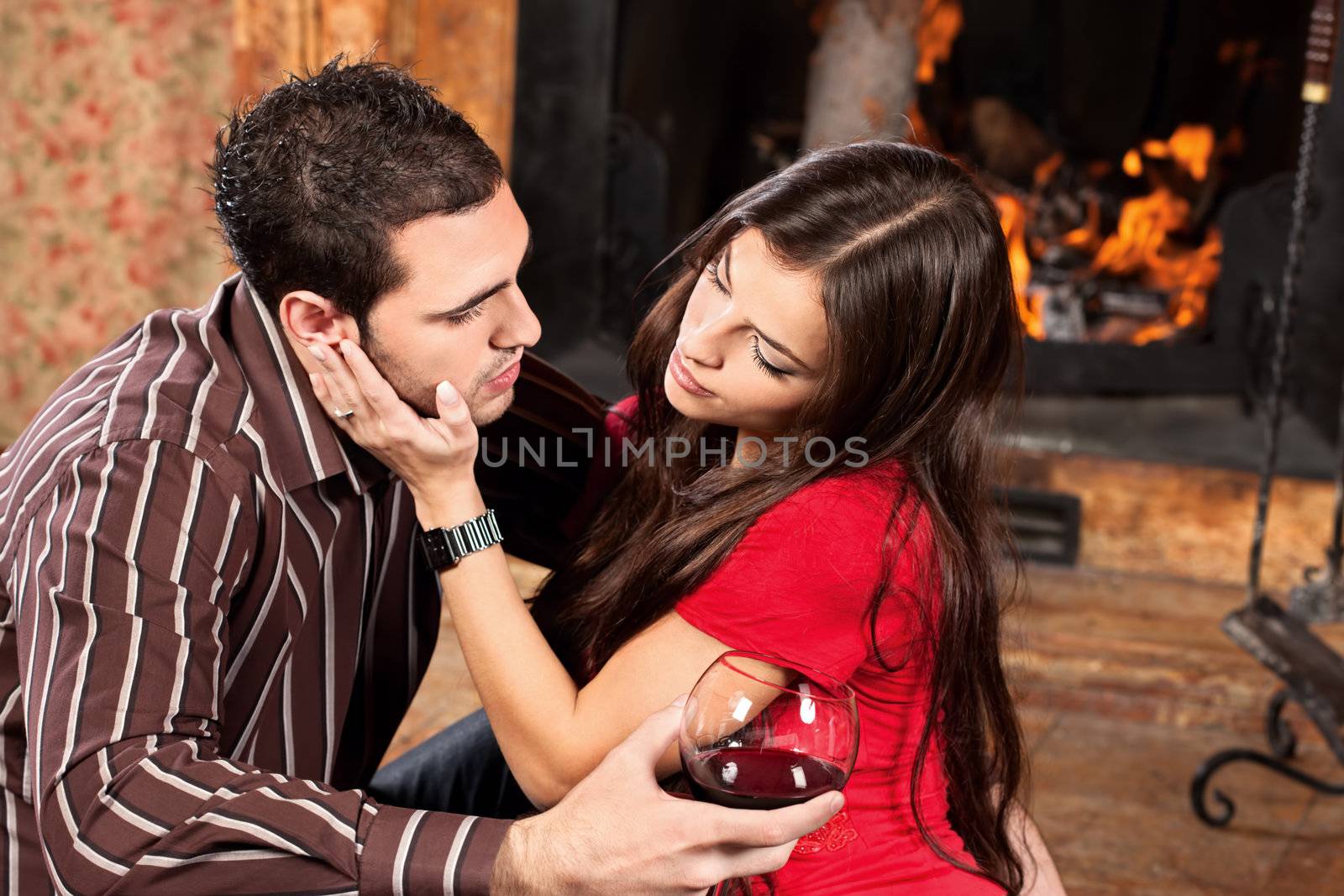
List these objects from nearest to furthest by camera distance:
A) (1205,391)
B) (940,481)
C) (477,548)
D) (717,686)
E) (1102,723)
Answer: (717,686) < (477,548) < (940,481) < (1102,723) < (1205,391)

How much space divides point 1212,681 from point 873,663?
183cm

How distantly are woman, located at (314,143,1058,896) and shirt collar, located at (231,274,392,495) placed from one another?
37 mm

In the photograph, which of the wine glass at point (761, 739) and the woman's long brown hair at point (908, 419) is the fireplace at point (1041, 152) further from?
the wine glass at point (761, 739)

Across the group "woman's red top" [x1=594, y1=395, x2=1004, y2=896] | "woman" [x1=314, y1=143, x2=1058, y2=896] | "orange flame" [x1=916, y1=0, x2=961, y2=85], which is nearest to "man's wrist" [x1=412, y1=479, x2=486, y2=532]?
"woman" [x1=314, y1=143, x2=1058, y2=896]

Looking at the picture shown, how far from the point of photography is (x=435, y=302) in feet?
4.49

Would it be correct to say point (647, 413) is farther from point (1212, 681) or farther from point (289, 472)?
point (1212, 681)

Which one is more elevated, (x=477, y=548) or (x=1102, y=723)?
(x=477, y=548)

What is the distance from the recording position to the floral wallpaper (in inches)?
136

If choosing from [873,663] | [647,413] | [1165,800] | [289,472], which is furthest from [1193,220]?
[289,472]

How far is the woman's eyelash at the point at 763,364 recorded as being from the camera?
1403mm

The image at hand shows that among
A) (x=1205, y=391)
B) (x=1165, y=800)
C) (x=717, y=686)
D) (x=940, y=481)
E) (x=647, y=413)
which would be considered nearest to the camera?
(x=717, y=686)

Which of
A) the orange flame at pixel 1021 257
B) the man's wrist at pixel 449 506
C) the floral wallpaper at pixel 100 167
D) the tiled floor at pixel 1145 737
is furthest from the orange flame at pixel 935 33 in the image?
the man's wrist at pixel 449 506
